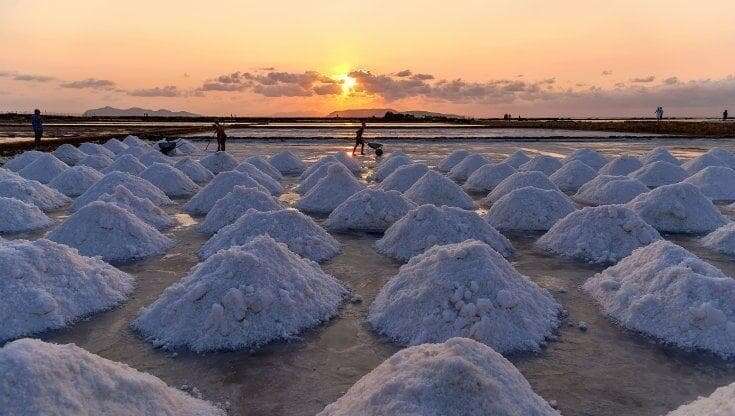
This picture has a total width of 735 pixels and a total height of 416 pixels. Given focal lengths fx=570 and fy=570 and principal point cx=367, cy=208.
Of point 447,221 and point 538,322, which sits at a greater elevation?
point 447,221

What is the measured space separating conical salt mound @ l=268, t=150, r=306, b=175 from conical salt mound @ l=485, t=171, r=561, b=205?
603 centimetres

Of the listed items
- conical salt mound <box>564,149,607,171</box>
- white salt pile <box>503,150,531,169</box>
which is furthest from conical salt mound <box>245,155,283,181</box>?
conical salt mound <box>564,149,607,171</box>

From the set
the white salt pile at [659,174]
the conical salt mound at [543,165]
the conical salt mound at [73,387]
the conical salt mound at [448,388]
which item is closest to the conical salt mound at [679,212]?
the white salt pile at [659,174]

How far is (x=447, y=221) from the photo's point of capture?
6.81m

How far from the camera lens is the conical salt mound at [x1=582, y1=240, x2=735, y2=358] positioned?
4062 mm

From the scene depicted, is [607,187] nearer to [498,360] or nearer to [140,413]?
[498,360]

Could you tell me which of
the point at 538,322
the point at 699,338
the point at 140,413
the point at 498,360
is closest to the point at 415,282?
the point at 538,322

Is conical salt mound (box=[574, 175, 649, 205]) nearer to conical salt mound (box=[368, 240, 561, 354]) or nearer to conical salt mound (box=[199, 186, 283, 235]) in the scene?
conical salt mound (box=[199, 186, 283, 235])

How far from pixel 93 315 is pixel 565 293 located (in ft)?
13.4

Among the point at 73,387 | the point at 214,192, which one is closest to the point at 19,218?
the point at 214,192

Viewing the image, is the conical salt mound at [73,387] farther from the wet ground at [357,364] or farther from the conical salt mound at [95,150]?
the conical salt mound at [95,150]

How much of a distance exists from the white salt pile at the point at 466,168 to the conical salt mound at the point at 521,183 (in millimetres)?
2983

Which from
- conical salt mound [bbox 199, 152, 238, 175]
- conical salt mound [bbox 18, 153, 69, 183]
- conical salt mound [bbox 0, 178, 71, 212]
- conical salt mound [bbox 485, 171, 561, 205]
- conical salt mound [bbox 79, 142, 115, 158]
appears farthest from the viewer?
conical salt mound [bbox 79, 142, 115, 158]

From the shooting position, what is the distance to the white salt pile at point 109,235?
6.38 m
